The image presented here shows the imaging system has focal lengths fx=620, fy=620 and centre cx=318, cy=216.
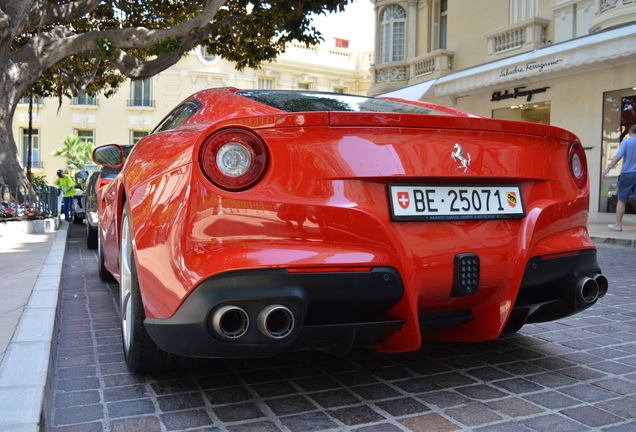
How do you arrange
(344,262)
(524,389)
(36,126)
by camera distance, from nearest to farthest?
(344,262) < (524,389) < (36,126)

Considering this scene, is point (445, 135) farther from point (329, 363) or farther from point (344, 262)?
point (329, 363)

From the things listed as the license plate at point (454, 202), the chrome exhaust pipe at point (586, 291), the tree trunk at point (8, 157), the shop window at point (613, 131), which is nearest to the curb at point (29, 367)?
the license plate at point (454, 202)

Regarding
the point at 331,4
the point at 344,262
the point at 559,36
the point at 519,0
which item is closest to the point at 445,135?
the point at 344,262

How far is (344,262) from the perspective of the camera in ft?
7.30

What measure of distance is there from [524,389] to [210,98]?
1.98 m

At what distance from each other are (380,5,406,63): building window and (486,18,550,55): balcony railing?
14.7 ft

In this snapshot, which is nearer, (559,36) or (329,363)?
(329,363)

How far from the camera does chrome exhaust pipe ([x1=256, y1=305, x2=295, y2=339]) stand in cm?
213

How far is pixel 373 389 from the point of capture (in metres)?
2.68

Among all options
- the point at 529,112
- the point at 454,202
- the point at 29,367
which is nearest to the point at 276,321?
the point at 454,202

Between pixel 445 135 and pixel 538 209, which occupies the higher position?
pixel 445 135

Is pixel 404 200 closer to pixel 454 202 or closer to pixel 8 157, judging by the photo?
pixel 454 202

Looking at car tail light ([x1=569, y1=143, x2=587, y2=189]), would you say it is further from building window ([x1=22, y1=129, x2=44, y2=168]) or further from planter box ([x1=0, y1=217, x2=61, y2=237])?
building window ([x1=22, y1=129, x2=44, y2=168])

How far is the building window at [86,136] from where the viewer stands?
42.9 metres
